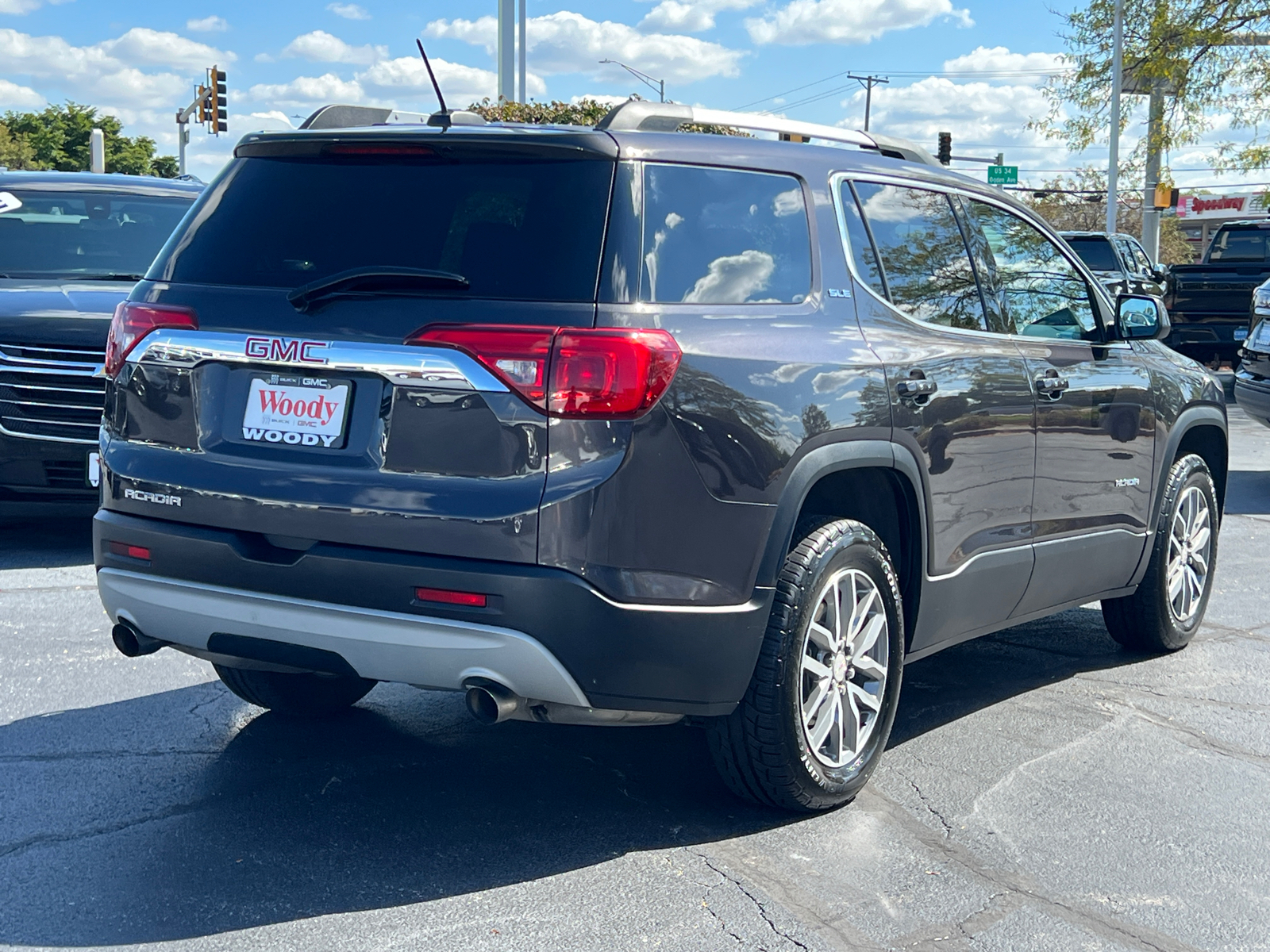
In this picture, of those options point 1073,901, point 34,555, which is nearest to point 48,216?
point 34,555

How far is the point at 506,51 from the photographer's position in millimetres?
22922

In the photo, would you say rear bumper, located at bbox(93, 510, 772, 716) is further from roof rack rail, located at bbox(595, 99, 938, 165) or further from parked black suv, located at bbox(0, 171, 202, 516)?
parked black suv, located at bbox(0, 171, 202, 516)

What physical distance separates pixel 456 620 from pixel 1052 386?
2.47 m

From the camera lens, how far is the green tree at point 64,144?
241 feet

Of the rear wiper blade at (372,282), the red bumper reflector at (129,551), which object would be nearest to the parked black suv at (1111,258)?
the rear wiper blade at (372,282)

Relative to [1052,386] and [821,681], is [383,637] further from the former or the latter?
[1052,386]

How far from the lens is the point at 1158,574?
6008 mm

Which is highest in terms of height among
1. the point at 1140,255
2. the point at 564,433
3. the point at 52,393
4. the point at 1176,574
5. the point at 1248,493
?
the point at 1140,255

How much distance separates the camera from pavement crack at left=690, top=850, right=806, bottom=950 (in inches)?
133

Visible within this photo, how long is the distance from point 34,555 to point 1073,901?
19.9 ft

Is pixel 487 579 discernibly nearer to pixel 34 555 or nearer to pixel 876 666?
pixel 876 666

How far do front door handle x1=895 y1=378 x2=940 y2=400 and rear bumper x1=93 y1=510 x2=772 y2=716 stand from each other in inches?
33.6

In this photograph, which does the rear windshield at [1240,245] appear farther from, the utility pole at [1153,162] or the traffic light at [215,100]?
the traffic light at [215,100]

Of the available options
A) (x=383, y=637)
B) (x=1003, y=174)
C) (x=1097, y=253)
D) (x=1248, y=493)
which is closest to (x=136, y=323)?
(x=383, y=637)
